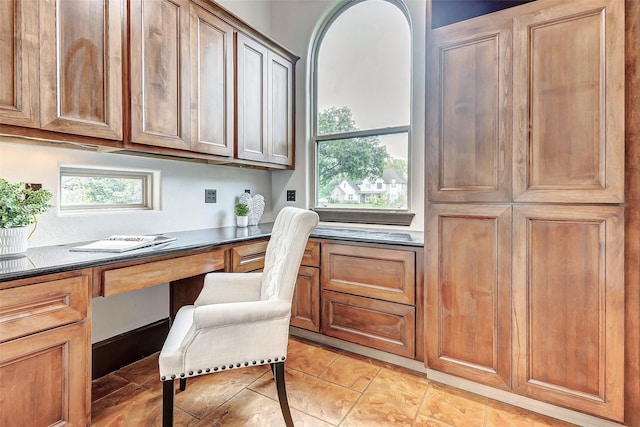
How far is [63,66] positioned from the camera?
4.73ft

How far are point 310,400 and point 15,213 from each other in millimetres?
1668

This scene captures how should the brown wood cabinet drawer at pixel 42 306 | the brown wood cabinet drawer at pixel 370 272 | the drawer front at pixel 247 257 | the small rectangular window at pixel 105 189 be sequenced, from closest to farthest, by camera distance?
the brown wood cabinet drawer at pixel 42 306
the small rectangular window at pixel 105 189
the brown wood cabinet drawer at pixel 370 272
the drawer front at pixel 247 257

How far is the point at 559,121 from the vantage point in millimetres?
1494

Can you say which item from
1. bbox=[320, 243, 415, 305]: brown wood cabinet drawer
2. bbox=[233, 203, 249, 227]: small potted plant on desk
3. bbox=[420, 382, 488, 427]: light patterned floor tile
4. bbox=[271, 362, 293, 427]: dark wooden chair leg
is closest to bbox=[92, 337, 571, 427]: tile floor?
bbox=[420, 382, 488, 427]: light patterned floor tile

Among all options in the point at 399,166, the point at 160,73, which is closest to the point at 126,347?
the point at 160,73

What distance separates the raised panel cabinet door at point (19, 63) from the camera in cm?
127

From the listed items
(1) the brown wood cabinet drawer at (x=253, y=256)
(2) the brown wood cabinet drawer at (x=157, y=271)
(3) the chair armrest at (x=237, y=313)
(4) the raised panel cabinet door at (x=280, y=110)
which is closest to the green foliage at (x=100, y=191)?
(2) the brown wood cabinet drawer at (x=157, y=271)

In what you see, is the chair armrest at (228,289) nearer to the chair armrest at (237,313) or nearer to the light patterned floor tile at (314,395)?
the chair armrest at (237,313)

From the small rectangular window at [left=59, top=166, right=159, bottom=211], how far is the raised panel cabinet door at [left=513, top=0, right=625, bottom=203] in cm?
229

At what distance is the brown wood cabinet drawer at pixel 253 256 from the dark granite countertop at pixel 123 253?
0.22 feet

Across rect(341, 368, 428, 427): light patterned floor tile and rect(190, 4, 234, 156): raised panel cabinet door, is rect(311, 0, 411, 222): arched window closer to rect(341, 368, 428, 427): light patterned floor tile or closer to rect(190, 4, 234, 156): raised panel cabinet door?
rect(190, 4, 234, 156): raised panel cabinet door

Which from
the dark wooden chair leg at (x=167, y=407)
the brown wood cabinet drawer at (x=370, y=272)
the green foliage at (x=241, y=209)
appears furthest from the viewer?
the green foliage at (x=241, y=209)

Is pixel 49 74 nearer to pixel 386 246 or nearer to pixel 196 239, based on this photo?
pixel 196 239

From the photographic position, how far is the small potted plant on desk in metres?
2.67
